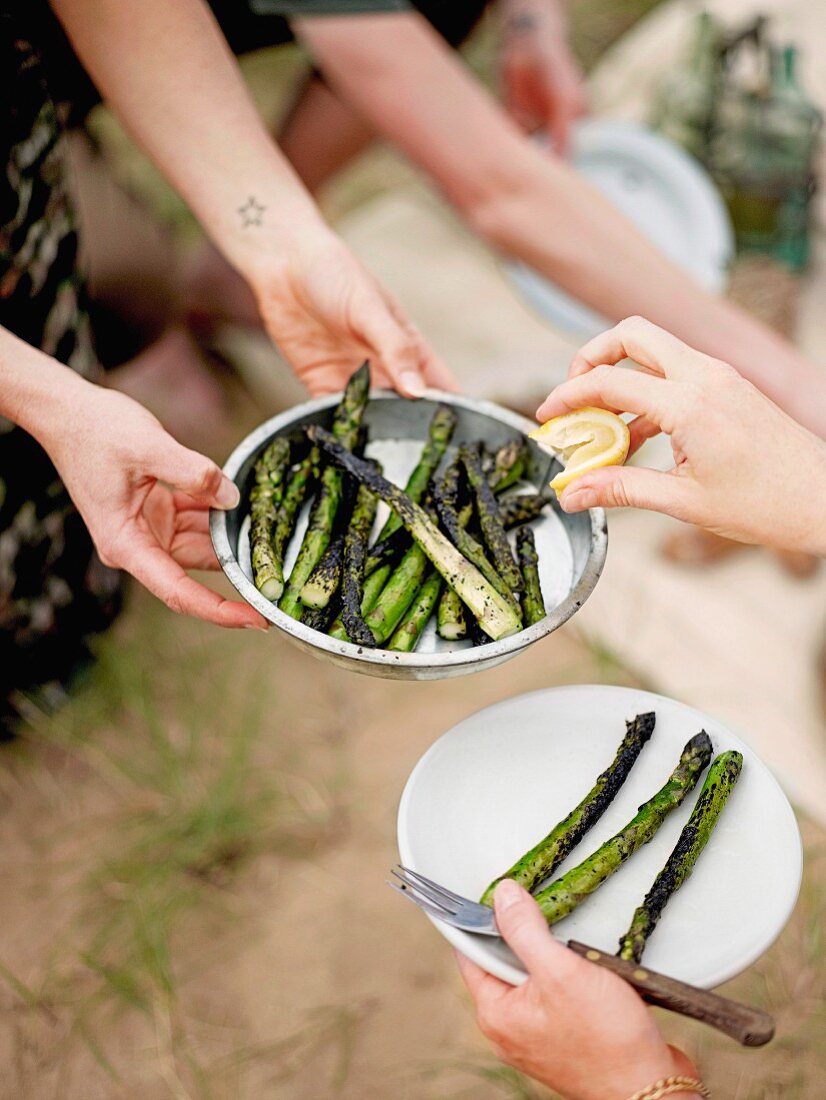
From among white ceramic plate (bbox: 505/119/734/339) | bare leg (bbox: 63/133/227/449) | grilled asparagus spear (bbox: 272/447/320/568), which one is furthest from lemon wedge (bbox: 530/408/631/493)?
white ceramic plate (bbox: 505/119/734/339)

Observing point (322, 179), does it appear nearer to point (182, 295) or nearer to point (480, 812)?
point (182, 295)

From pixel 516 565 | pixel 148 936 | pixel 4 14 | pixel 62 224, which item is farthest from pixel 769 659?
pixel 4 14

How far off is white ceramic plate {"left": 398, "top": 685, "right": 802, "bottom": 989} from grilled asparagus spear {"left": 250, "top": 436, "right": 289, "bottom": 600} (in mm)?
593

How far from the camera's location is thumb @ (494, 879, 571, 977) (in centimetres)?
201

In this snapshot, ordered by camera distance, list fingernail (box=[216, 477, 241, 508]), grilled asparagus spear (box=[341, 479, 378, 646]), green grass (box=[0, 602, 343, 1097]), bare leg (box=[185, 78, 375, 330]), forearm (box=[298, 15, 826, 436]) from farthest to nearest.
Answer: bare leg (box=[185, 78, 375, 330]) → forearm (box=[298, 15, 826, 436]) → green grass (box=[0, 602, 343, 1097]) → fingernail (box=[216, 477, 241, 508]) → grilled asparagus spear (box=[341, 479, 378, 646])

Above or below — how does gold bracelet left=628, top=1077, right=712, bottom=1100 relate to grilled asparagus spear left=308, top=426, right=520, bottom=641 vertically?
below

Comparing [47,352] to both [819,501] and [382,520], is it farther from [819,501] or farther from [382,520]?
[819,501]

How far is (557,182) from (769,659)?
2.24 meters

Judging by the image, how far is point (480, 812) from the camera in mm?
2453

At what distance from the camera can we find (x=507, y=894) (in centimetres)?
213

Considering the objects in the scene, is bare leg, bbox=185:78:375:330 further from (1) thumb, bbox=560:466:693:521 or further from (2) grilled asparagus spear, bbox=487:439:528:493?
(1) thumb, bbox=560:466:693:521

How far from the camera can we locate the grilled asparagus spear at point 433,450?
2.87 m

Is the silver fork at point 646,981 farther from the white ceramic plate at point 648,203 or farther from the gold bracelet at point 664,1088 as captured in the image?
the white ceramic plate at point 648,203

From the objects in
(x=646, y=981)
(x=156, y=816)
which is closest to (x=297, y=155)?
(x=156, y=816)
